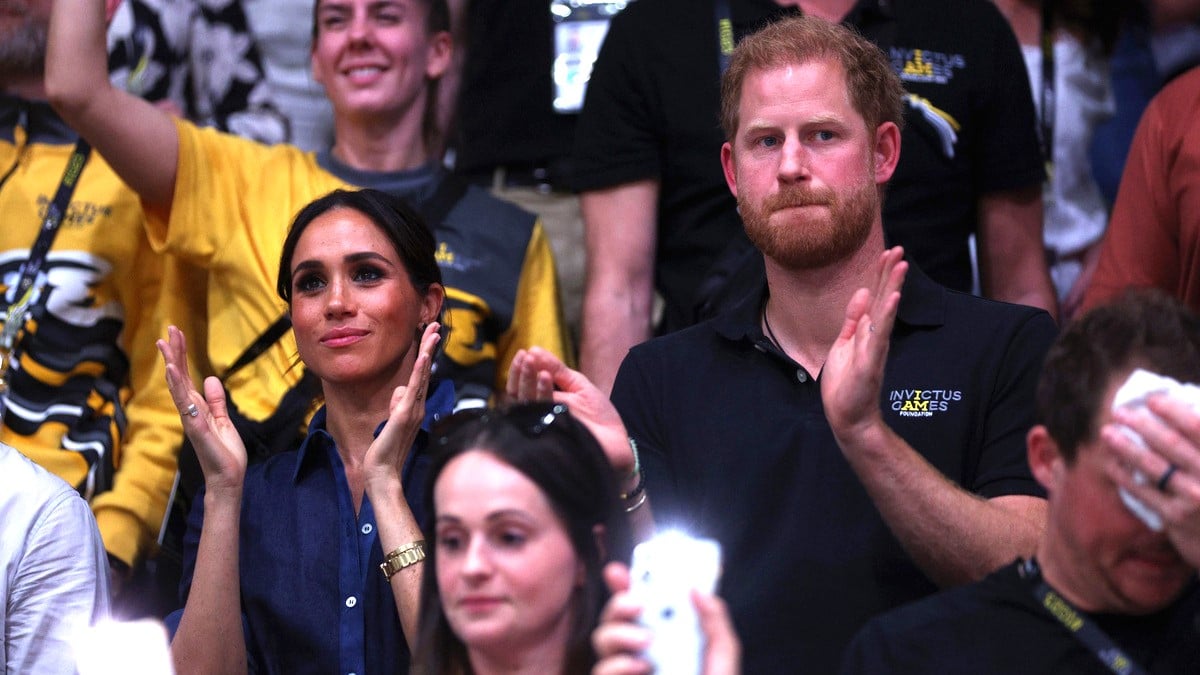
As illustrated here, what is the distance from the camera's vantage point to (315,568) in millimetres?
3012

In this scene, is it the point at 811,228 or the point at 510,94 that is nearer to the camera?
the point at 811,228

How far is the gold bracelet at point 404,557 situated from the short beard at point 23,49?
1.92 meters

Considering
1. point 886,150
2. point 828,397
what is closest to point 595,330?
point 886,150

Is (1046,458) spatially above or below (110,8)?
below

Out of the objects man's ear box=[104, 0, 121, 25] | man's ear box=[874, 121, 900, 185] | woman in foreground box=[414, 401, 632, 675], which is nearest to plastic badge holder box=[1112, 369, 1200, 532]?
woman in foreground box=[414, 401, 632, 675]

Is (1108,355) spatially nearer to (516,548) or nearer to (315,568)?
(516,548)

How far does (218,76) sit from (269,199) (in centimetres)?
70

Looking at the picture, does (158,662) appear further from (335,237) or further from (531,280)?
(531,280)

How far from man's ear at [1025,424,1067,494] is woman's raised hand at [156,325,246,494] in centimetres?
141

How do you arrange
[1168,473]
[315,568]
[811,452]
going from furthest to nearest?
[315,568] < [811,452] < [1168,473]

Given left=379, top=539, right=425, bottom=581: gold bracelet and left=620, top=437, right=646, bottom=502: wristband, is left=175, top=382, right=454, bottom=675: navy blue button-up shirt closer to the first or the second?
left=379, top=539, right=425, bottom=581: gold bracelet

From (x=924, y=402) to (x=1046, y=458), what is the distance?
1.67ft

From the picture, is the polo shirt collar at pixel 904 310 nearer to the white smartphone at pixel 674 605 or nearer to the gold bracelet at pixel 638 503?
the gold bracelet at pixel 638 503

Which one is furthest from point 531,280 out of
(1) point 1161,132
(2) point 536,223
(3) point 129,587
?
(1) point 1161,132
